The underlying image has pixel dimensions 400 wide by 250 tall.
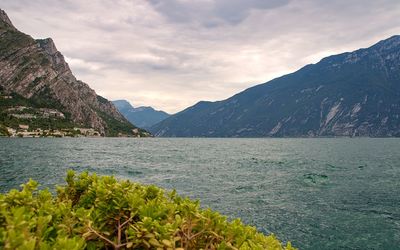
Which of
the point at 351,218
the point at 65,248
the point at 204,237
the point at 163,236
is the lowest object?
the point at 351,218

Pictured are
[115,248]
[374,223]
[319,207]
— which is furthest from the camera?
[319,207]

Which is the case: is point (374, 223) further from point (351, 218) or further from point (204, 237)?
point (204, 237)

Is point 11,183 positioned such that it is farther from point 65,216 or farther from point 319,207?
point 65,216

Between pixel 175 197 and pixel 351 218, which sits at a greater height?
pixel 175 197

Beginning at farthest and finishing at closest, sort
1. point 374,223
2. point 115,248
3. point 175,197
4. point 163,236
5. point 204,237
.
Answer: point 374,223 → point 175,197 → point 204,237 → point 115,248 → point 163,236

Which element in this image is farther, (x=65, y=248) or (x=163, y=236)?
(x=163, y=236)

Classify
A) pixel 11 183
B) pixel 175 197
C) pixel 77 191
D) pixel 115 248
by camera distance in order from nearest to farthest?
pixel 115 248 < pixel 175 197 < pixel 77 191 < pixel 11 183

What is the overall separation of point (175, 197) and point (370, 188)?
44.8 m

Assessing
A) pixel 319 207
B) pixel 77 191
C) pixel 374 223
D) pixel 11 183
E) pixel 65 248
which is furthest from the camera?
pixel 11 183

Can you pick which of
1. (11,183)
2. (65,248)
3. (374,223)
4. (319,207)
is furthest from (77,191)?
(11,183)

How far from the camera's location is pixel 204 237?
23.0ft

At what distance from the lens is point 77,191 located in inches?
370

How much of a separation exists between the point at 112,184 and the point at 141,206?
141 centimetres

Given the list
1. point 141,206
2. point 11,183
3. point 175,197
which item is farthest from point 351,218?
point 11,183
